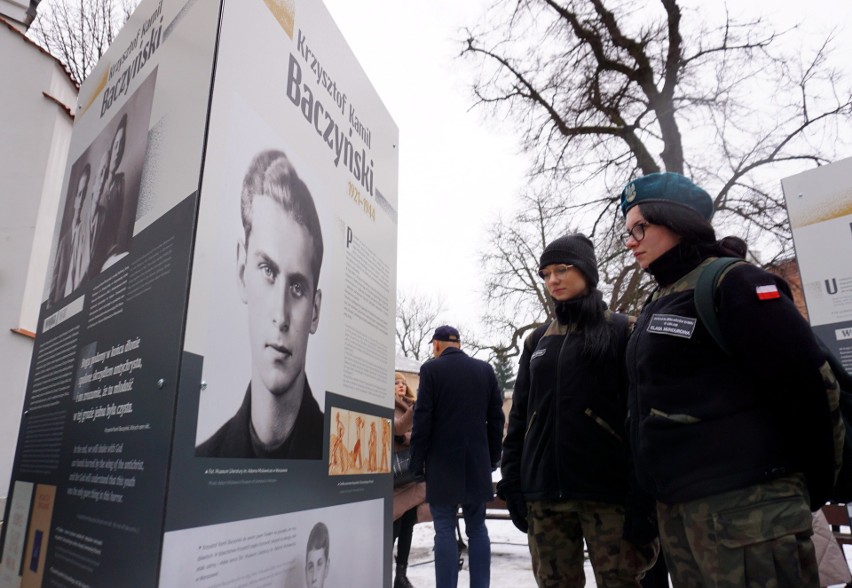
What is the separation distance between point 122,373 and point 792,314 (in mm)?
1881

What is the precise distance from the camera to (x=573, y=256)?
276 centimetres

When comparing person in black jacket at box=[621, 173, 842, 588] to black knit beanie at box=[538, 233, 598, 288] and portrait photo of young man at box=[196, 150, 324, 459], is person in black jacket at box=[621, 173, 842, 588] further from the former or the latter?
portrait photo of young man at box=[196, 150, 324, 459]

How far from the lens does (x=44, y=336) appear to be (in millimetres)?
2412

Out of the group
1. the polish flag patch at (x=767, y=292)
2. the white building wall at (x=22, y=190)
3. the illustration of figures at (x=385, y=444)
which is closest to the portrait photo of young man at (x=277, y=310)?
the illustration of figures at (x=385, y=444)

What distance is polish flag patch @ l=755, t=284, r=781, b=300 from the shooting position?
1.69m

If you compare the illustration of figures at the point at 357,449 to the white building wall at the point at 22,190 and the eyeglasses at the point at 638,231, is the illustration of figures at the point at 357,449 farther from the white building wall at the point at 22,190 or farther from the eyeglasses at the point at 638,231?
the white building wall at the point at 22,190

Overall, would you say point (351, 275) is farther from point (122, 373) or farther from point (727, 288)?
point (727, 288)

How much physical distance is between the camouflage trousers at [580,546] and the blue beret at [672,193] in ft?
4.02

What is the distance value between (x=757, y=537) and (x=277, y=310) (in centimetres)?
148

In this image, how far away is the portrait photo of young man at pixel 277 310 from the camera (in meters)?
1.57

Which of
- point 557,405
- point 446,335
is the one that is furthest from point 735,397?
point 446,335

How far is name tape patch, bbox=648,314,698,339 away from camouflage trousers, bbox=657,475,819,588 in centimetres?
48

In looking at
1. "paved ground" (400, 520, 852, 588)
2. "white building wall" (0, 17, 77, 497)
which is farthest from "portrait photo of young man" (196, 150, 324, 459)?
"white building wall" (0, 17, 77, 497)

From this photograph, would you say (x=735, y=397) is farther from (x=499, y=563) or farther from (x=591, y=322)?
(x=499, y=563)
